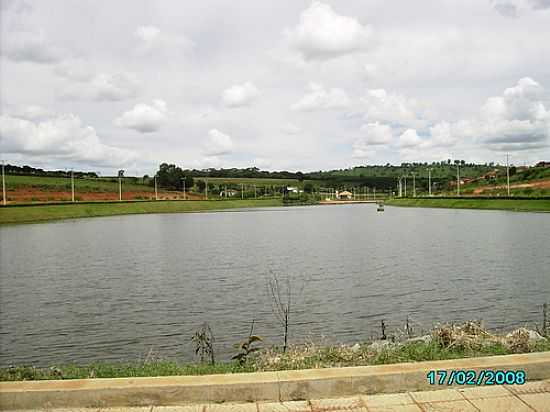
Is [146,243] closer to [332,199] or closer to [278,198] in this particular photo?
[278,198]

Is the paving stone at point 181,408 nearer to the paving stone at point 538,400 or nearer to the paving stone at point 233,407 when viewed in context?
the paving stone at point 233,407

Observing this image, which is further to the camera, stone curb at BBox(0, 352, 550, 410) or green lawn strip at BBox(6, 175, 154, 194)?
green lawn strip at BBox(6, 175, 154, 194)

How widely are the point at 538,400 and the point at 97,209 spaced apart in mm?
95740

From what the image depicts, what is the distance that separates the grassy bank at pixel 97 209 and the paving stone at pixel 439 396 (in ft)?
244

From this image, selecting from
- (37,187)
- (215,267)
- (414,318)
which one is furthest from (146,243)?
(37,187)

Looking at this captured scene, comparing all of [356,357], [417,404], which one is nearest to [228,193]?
[356,357]

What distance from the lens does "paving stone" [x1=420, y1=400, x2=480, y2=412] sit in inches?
199

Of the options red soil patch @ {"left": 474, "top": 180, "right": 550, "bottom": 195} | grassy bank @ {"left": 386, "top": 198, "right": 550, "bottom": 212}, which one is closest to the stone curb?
grassy bank @ {"left": 386, "top": 198, "right": 550, "bottom": 212}

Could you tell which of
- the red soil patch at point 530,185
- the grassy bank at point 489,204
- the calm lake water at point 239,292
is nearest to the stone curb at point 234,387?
the calm lake water at point 239,292

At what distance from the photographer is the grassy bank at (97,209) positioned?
76312 millimetres

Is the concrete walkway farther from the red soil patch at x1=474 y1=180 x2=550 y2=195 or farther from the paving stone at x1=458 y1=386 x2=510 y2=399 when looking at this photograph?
the red soil patch at x1=474 y1=180 x2=550 y2=195

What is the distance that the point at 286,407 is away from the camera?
5.23 metres

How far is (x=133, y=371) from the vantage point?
7250 mm

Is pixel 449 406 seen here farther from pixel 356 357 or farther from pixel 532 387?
pixel 356 357
